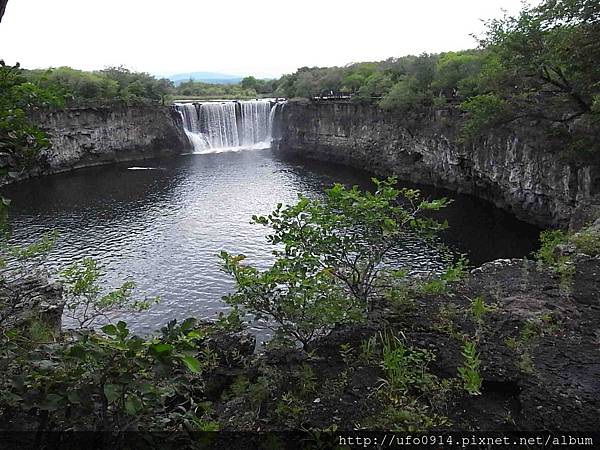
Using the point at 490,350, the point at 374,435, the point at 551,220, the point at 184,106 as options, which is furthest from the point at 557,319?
the point at 184,106

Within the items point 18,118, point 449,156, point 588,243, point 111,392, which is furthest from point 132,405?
point 449,156

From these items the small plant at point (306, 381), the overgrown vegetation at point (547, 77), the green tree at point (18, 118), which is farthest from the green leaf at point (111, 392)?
the overgrown vegetation at point (547, 77)

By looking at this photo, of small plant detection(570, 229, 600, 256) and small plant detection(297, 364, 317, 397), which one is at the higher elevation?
small plant detection(570, 229, 600, 256)

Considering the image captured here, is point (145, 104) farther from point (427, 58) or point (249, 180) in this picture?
point (427, 58)

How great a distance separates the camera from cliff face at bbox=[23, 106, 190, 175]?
155ft

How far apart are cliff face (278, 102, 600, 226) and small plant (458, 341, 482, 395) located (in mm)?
14245

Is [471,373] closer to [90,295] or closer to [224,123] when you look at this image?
[90,295]

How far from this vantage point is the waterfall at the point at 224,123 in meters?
56.7

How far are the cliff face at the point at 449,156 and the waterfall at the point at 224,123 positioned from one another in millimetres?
2960

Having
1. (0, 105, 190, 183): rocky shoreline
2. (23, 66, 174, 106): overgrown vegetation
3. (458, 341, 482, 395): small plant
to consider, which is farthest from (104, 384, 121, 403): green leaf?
(23, 66, 174, 106): overgrown vegetation

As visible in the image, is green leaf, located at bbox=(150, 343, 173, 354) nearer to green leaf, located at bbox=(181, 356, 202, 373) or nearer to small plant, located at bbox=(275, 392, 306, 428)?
green leaf, located at bbox=(181, 356, 202, 373)

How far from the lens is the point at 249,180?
39.8 metres

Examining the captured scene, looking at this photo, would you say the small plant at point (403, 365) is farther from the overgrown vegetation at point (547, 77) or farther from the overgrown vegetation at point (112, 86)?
the overgrown vegetation at point (112, 86)

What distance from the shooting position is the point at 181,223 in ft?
92.4
